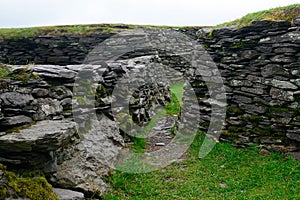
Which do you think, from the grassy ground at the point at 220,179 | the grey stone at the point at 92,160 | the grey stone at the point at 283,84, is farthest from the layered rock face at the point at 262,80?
the grey stone at the point at 92,160

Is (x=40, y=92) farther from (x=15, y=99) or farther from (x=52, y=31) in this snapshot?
(x=52, y=31)

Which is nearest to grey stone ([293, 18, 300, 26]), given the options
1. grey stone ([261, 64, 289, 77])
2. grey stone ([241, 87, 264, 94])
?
grey stone ([261, 64, 289, 77])

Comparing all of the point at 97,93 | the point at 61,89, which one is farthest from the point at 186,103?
the point at 61,89

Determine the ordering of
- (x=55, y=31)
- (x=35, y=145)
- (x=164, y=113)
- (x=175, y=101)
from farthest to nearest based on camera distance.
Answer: (x=55, y=31) → (x=175, y=101) → (x=164, y=113) → (x=35, y=145)

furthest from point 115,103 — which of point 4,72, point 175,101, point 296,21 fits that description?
point 175,101

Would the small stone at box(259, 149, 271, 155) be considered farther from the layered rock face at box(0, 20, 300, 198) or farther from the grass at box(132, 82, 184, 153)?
the grass at box(132, 82, 184, 153)

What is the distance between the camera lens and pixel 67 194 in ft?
15.8

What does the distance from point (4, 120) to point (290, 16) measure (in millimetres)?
6946

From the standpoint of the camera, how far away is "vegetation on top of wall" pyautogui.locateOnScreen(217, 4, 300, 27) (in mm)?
7840

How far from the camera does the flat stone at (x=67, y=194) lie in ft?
15.4

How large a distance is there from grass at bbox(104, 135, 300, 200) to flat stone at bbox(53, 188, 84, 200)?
83 cm

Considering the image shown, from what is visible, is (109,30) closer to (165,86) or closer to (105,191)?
(165,86)

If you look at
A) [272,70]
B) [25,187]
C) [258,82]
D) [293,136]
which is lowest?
[293,136]

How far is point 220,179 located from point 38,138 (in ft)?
13.0
